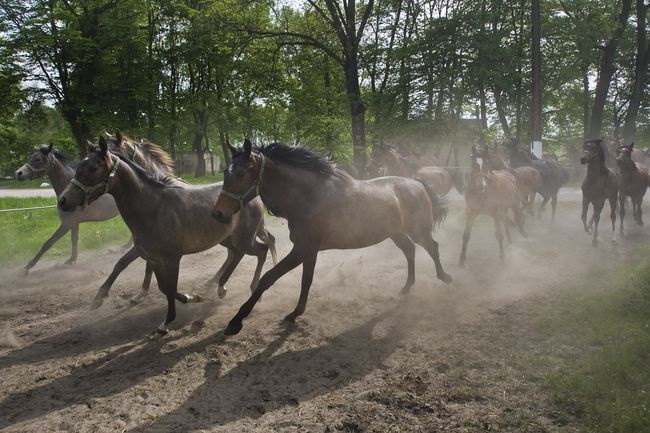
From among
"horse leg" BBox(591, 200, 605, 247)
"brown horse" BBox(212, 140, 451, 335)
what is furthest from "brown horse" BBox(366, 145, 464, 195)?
"brown horse" BBox(212, 140, 451, 335)

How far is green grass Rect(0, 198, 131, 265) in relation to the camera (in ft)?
32.8

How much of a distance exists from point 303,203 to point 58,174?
19.6 feet

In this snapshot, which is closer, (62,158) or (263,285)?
(263,285)

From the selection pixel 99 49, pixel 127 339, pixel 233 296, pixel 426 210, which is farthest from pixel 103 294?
pixel 99 49

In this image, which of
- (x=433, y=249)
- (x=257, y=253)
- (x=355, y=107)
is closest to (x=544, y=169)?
(x=355, y=107)

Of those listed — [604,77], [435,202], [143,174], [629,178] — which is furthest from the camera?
[604,77]

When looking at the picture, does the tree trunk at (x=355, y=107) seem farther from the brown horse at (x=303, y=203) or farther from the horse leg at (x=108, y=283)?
the horse leg at (x=108, y=283)

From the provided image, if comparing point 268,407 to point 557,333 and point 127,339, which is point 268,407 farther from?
point 557,333

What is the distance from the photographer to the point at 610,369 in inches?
159

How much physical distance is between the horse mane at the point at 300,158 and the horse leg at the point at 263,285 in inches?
41.5

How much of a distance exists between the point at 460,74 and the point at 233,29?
865cm

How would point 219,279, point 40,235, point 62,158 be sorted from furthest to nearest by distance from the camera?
point 40,235
point 62,158
point 219,279

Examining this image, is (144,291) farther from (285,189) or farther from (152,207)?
(285,189)

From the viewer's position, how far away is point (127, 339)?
5.47 m
